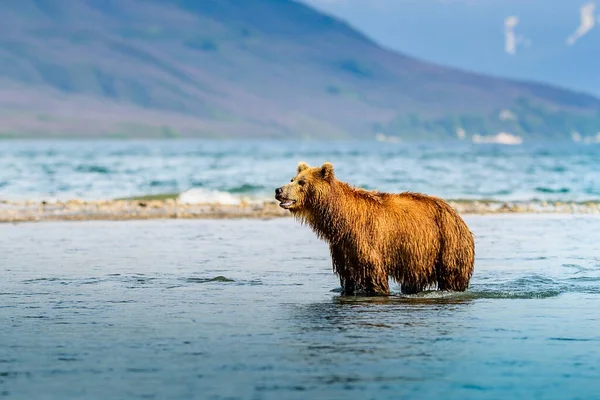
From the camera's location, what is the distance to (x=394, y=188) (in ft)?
150

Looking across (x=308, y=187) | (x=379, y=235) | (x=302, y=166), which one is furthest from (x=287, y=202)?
(x=379, y=235)

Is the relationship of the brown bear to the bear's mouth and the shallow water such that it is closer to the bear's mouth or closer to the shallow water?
the bear's mouth

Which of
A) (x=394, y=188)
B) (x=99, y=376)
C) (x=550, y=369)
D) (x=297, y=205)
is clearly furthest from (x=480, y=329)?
(x=394, y=188)

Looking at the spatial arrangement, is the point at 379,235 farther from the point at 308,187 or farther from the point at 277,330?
the point at 277,330

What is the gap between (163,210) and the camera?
27.2 m

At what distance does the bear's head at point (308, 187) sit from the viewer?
39.7 ft

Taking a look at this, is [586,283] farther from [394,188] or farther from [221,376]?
[394,188]

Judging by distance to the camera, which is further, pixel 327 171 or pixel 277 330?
pixel 327 171

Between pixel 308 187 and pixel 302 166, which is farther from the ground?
pixel 302 166

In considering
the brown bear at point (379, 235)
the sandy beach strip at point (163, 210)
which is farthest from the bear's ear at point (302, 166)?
the sandy beach strip at point (163, 210)

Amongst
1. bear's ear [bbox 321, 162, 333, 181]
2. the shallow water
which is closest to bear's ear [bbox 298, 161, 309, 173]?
bear's ear [bbox 321, 162, 333, 181]

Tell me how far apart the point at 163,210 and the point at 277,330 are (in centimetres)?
1718

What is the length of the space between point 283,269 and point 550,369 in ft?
22.2

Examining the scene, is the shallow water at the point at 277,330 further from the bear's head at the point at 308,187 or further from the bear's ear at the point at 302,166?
the bear's ear at the point at 302,166
